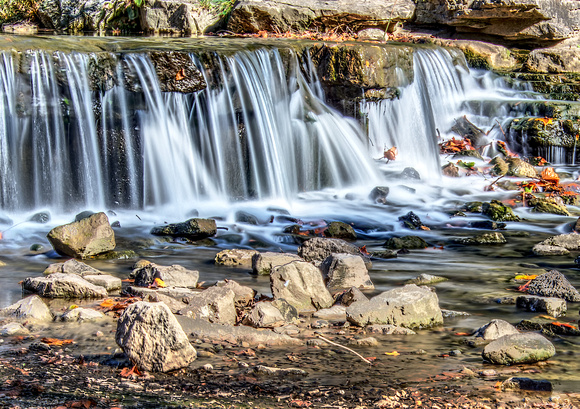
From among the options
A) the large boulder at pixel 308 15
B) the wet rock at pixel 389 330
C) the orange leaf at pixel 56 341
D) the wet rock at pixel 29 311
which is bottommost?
the wet rock at pixel 389 330

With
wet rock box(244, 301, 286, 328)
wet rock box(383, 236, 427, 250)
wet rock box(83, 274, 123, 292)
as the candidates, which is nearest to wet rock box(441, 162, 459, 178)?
wet rock box(383, 236, 427, 250)

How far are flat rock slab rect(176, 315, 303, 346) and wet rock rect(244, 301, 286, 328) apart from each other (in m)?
0.09

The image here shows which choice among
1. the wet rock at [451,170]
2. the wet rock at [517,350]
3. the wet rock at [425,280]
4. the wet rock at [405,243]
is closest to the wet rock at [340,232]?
the wet rock at [405,243]

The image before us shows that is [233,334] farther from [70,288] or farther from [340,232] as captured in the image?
[340,232]

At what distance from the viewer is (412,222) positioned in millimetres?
7633

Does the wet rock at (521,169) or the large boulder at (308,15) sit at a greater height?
the large boulder at (308,15)

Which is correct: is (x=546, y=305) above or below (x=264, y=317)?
below

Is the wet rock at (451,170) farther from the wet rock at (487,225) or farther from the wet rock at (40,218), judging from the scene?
the wet rock at (40,218)

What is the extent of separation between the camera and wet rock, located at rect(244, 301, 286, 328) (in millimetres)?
3594

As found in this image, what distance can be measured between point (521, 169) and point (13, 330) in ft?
28.5

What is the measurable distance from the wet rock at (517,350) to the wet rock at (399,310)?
1.88 ft

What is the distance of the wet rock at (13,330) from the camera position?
3.40 meters

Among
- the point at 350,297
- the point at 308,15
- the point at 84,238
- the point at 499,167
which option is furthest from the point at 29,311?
the point at 308,15

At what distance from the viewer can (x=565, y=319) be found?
3.89m
